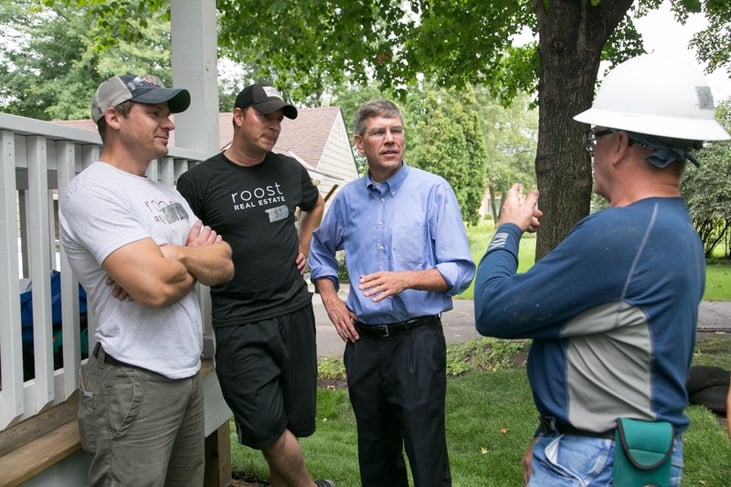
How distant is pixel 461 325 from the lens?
11.0 metres

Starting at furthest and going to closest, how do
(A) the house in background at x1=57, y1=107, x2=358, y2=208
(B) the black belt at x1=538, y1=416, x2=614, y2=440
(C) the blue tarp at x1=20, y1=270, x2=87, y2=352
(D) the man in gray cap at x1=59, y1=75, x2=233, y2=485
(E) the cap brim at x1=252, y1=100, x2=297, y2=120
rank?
(A) the house in background at x1=57, y1=107, x2=358, y2=208 < (E) the cap brim at x1=252, y1=100, x2=297, y2=120 < (C) the blue tarp at x1=20, y1=270, x2=87, y2=352 < (D) the man in gray cap at x1=59, y1=75, x2=233, y2=485 < (B) the black belt at x1=538, y1=416, x2=614, y2=440

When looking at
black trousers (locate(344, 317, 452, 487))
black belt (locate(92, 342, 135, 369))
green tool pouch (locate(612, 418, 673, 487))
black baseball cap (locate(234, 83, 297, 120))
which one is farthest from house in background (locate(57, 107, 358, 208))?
green tool pouch (locate(612, 418, 673, 487))

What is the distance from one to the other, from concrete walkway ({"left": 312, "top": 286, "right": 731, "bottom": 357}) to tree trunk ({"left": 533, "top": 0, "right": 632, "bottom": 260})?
138 inches

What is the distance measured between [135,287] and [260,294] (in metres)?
0.99

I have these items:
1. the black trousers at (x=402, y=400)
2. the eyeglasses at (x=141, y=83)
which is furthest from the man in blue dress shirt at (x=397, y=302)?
the eyeglasses at (x=141, y=83)

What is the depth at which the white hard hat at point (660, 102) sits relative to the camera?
1660mm

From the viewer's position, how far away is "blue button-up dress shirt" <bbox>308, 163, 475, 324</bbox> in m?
3.12

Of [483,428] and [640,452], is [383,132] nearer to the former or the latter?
[640,452]

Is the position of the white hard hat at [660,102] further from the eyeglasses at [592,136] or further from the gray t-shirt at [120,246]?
the gray t-shirt at [120,246]

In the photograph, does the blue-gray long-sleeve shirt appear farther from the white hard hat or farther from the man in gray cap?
the man in gray cap

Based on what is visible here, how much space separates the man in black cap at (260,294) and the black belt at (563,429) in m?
1.60

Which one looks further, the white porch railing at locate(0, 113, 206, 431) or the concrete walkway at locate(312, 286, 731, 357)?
the concrete walkway at locate(312, 286, 731, 357)

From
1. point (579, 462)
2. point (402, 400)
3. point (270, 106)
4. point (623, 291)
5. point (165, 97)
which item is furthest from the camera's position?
point (270, 106)

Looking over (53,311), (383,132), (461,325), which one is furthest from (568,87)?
(53,311)
